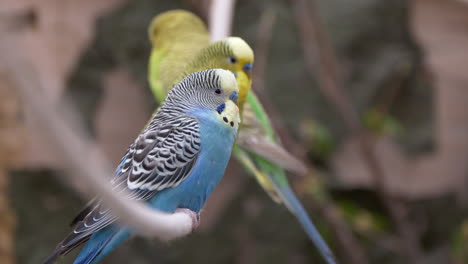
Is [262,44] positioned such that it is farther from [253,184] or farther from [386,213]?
[386,213]

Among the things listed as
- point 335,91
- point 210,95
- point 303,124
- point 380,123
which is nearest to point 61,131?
point 210,95

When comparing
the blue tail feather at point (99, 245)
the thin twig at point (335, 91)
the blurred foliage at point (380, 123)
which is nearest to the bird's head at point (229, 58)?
the blue tail feather at point (99, 245)

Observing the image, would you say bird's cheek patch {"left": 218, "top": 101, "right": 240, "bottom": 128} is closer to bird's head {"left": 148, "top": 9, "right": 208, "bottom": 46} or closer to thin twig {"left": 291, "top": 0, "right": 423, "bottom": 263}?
bird's head {"left": 148, "top": 9, "right": 208, "bottom": 46}

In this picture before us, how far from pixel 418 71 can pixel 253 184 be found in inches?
53.3

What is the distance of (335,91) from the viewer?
304 cm

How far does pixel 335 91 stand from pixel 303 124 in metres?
0.66

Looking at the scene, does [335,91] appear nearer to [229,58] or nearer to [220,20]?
[220,20]

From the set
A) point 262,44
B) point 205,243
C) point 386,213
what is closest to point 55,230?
point 205,243

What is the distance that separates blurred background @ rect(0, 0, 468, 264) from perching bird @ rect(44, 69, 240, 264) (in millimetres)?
2100

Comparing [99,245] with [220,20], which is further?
[220,20]

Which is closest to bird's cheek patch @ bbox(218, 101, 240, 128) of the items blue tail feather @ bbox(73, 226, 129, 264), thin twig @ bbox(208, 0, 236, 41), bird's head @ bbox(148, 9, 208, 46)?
blue tail feather @ bbox(73, 226, 129, 264)

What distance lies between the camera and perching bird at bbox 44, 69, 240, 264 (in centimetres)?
121

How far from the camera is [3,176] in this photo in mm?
3346

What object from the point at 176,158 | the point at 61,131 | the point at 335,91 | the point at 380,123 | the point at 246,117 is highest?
the point at 61,131
